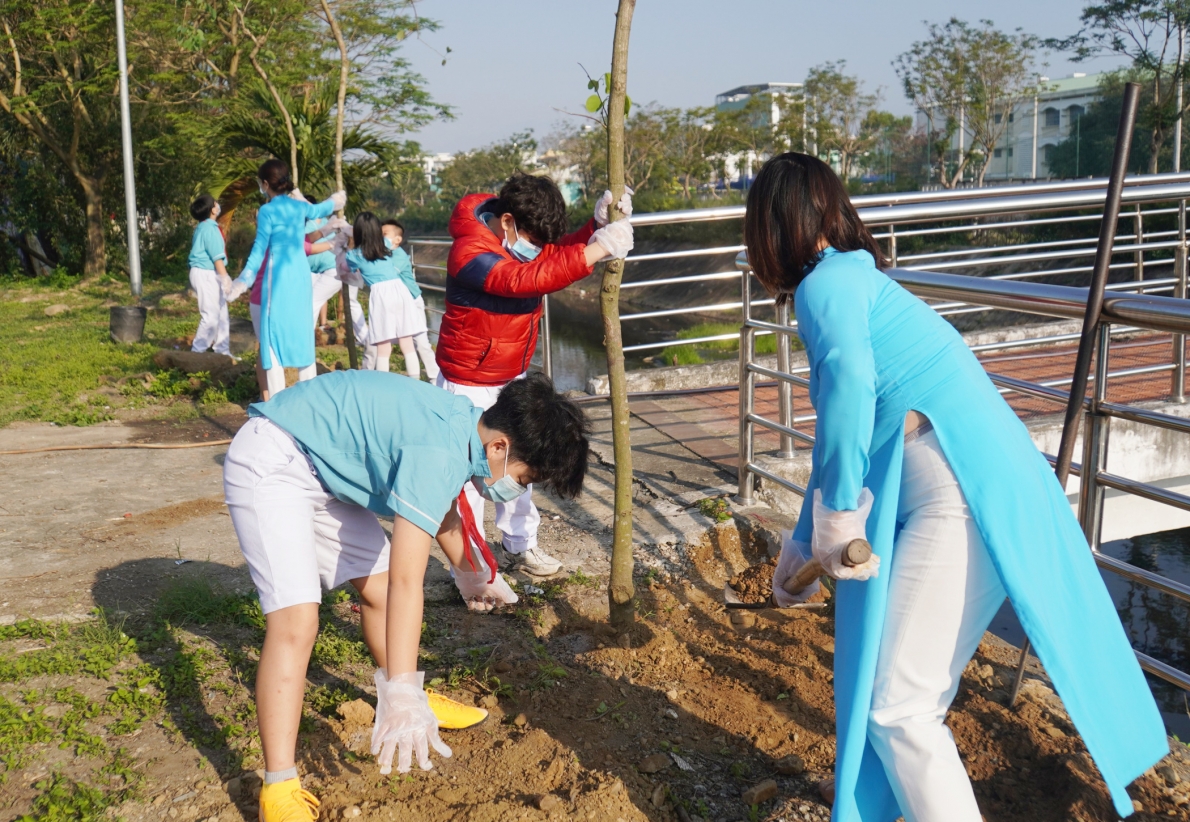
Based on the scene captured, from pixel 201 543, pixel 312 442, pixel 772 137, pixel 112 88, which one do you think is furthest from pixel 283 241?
pixel 772 137

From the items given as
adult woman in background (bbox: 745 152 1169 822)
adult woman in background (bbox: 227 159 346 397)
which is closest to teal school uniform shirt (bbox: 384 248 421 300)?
adult woman in background (bbox: 227 159 346 397)

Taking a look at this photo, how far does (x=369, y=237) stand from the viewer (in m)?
7.53

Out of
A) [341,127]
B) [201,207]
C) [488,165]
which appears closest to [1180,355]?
[341,127]

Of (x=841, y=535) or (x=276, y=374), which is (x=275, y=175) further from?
(x=841, y=535)

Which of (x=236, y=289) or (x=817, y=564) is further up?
(x=236, y=289)

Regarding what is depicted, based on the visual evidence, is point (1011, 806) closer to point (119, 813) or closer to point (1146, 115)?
point (119, 813)

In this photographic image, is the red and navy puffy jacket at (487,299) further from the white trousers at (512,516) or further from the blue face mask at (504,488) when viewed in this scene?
the blue face mask at (504,488)

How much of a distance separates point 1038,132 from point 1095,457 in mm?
35866

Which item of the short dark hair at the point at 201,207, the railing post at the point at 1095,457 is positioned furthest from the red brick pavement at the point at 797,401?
the short dark hair at the point at 201,207

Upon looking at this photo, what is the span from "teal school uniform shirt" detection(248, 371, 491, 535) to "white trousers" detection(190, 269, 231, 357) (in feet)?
26.3

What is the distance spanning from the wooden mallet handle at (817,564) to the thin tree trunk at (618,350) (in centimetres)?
100

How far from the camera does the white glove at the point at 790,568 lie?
7.46ft

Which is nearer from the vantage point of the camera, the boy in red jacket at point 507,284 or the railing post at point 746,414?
the boy in red jacket at point 507,284

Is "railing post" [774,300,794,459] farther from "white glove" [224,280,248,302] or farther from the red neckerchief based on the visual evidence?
"white glove" [224,280,248,302]
